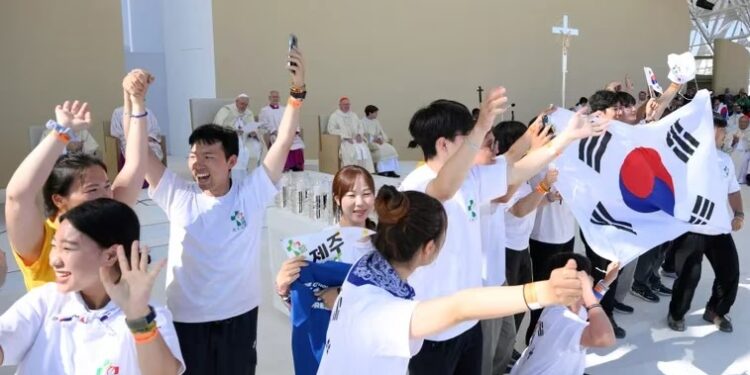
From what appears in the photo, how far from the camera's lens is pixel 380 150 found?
31.8ft

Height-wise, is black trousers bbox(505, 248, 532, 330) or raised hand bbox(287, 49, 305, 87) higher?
raised hand bbox(287, 49, 305, 87)

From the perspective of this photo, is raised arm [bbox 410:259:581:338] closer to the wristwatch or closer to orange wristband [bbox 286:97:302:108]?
the wristwatch

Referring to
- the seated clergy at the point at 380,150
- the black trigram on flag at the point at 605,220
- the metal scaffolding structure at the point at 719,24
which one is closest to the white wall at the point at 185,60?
the seated clergy at the point at 380,150

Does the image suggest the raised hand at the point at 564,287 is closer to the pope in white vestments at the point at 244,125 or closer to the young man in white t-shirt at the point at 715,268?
the young man in white t-shirt at the point at 715,268

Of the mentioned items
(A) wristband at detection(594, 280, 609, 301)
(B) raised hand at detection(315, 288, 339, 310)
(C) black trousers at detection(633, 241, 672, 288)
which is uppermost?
(B) raised hand at detection(315, 288, 339, 310)

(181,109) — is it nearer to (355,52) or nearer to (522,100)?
(355,52)

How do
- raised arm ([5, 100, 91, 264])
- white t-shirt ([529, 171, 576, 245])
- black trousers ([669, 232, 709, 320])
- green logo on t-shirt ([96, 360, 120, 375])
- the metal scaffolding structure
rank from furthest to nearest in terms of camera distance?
1. the metal scaffolding structure
2. black trousers ([669, 232, 709, 320])
3. white t-shirt ([529, 171, 576, 245])
4. raised arm ([5, 100, 91, 264])
5. green logo on t-shirt ([96, 360, 120, 375])

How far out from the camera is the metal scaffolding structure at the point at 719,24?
26.3m

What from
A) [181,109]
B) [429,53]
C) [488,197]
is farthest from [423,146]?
[429,53]

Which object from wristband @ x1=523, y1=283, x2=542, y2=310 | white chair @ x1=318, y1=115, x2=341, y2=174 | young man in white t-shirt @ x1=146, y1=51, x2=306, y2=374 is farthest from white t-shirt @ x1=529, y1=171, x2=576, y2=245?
white chair @ x1=318, y1=115, x2=341, y2=174

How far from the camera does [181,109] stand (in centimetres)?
1084

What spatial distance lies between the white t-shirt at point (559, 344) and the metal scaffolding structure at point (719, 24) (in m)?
28.0

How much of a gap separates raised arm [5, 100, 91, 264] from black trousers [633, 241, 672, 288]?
148 inches

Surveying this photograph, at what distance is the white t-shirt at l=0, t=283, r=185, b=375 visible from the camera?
1.39 meters
